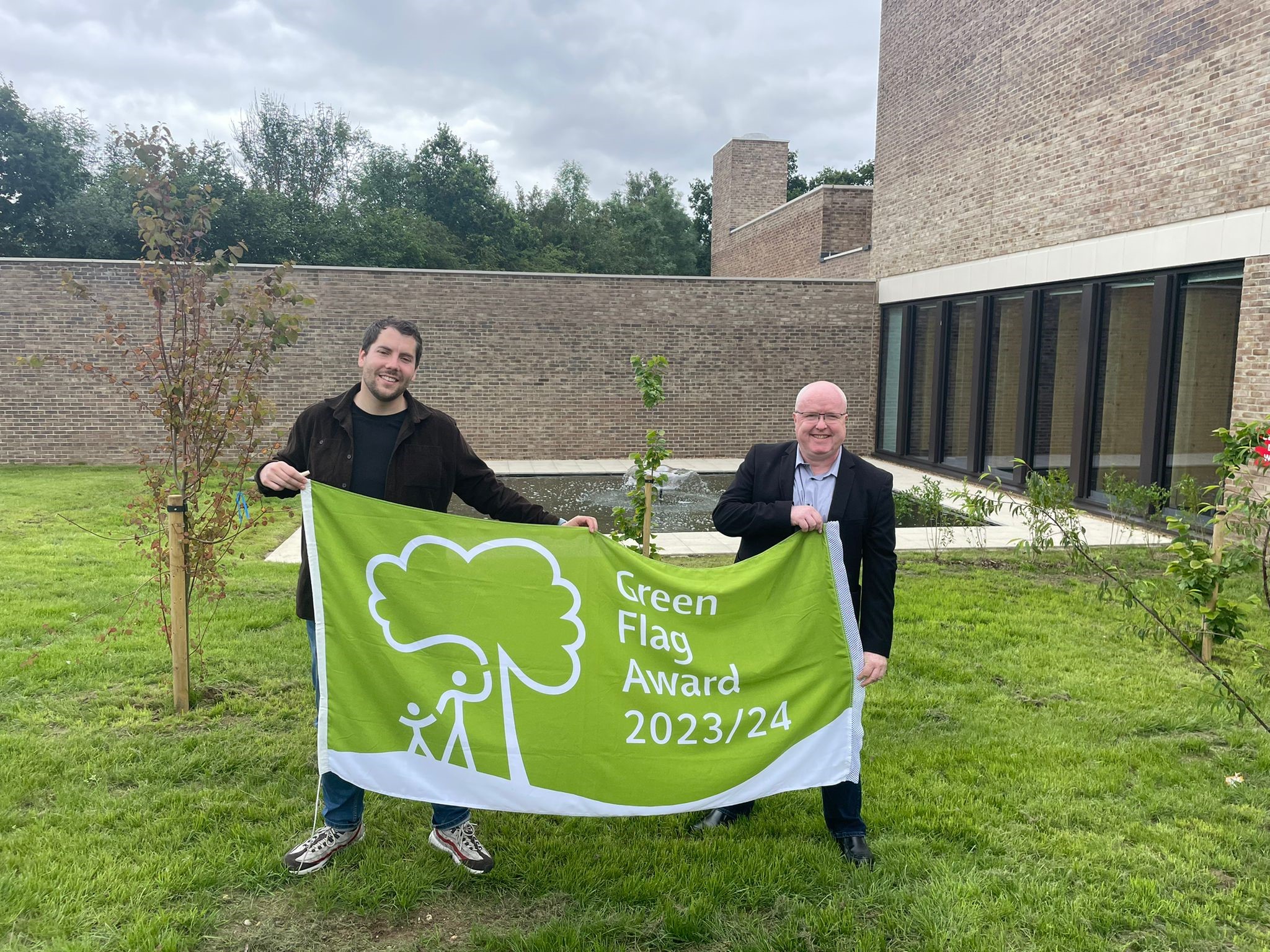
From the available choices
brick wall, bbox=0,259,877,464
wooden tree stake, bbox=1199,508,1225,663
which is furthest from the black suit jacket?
brick wall, bbox=0,259,877,464

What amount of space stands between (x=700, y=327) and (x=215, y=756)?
1409 cm

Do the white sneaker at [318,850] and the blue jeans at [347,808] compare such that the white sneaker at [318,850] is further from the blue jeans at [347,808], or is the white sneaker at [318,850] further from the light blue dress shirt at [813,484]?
the light blue dress shirt at [813,484]

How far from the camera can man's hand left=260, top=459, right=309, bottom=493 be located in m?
3.10

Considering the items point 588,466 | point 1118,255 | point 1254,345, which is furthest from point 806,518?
point 588,466

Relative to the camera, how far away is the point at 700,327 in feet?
56.5

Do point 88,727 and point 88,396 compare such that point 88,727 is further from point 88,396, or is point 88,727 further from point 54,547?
point 88,396

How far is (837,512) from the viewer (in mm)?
3359

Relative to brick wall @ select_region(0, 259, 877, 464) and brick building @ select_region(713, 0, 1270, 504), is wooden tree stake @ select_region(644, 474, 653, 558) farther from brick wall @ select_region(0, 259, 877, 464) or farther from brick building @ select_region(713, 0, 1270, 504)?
brick wall @ select_region(0, 259, 877, 464)

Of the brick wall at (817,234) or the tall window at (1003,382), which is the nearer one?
the tall window at (1003,382)

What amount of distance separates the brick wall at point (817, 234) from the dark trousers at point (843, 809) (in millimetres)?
16339

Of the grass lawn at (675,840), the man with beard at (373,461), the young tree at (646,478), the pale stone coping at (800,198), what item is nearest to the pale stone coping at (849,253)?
the pale stone coping at (800,198)

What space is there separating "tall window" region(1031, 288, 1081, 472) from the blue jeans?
11.0 metres

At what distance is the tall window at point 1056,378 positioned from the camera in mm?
12203

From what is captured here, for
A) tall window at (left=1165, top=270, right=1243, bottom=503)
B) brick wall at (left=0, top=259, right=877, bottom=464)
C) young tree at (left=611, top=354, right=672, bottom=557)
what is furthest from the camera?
brick wall at (left=0, top=259, right=877, bottom=464)
